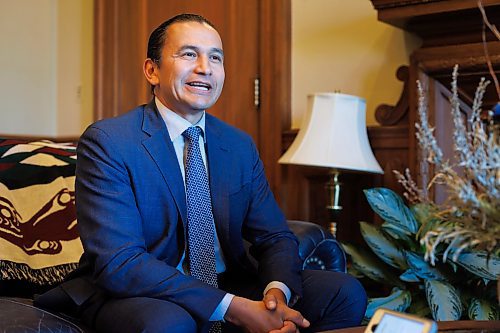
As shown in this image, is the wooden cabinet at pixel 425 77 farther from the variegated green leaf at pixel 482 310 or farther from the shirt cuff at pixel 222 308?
the shirt cuff at pixel 222 308

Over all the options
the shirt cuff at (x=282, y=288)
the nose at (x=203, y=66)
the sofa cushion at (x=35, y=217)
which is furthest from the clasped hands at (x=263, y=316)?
the sofa cushion at (x=35, y=217)

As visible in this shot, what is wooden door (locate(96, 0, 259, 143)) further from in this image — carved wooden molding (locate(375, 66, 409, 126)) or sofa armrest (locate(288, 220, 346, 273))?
sofa armrest (locate(288, 220, 346, 273))

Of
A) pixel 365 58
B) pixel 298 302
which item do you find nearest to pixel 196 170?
pixel 298 302

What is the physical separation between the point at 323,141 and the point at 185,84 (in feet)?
2.53

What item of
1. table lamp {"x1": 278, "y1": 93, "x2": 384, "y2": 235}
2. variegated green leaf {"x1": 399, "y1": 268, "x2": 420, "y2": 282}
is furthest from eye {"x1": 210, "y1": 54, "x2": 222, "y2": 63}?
variegated green leaf {"x1": 399, "y1": 268, "x2": 420, "y2": 282}

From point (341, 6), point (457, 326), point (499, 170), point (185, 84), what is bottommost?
point (457, 326)

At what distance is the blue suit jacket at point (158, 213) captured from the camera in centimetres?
152

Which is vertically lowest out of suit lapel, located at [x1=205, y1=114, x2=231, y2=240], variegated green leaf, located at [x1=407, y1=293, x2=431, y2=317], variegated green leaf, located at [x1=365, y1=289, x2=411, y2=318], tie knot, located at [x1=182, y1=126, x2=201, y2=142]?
variegated green leaf, located at [x1=407, y1=293, x2=431, y2=317]

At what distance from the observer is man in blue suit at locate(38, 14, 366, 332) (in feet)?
4.96

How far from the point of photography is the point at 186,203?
67.9 inches

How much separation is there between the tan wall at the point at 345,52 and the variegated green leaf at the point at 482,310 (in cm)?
87

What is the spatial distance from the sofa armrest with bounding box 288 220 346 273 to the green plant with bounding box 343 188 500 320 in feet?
0.62

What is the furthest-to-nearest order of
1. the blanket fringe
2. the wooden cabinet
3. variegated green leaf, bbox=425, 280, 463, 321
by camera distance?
the wooden cabinet
variegated green leaf, bbox=425, 280, 463, 321
the blanket fringe

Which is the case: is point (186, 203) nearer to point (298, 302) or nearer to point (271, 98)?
point (298, 302)
